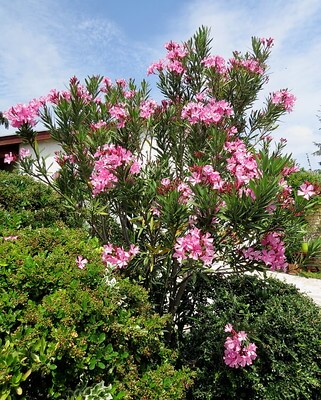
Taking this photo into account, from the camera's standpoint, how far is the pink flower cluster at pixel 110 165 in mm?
2514

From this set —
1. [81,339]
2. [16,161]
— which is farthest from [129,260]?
[16,161]

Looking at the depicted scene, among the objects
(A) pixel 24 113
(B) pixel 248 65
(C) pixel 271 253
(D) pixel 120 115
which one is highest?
(B) pixel 248 65

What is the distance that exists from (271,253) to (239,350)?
661mm

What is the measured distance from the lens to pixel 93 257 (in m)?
2.39

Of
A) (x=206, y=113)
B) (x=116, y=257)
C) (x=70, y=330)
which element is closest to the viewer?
(x=70, y=330)

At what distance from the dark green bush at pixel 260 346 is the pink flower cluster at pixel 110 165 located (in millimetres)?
1299

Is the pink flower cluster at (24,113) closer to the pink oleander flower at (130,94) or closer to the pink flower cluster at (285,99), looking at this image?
the pink oleander flower at (130,94)

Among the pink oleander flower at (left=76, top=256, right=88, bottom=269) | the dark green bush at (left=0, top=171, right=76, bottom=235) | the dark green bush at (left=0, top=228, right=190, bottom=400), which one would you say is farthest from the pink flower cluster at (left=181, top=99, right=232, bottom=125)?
the dark green bush at (left=0, top=171, right=76, bottom=235)

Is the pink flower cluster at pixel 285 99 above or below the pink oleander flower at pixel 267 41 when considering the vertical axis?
below

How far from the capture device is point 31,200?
5344 mm

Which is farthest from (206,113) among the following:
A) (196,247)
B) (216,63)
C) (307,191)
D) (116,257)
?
(116,257)

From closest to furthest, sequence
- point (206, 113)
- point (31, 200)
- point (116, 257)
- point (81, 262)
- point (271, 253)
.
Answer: point (81, 262), point (271, 253), point (116, 257), point (206, 113), point (31, 200)

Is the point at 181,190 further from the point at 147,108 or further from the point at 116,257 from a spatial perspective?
the point at 147,108

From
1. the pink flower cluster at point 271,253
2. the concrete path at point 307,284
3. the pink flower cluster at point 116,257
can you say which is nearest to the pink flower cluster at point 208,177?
the pink flower cluster at point 271,253
